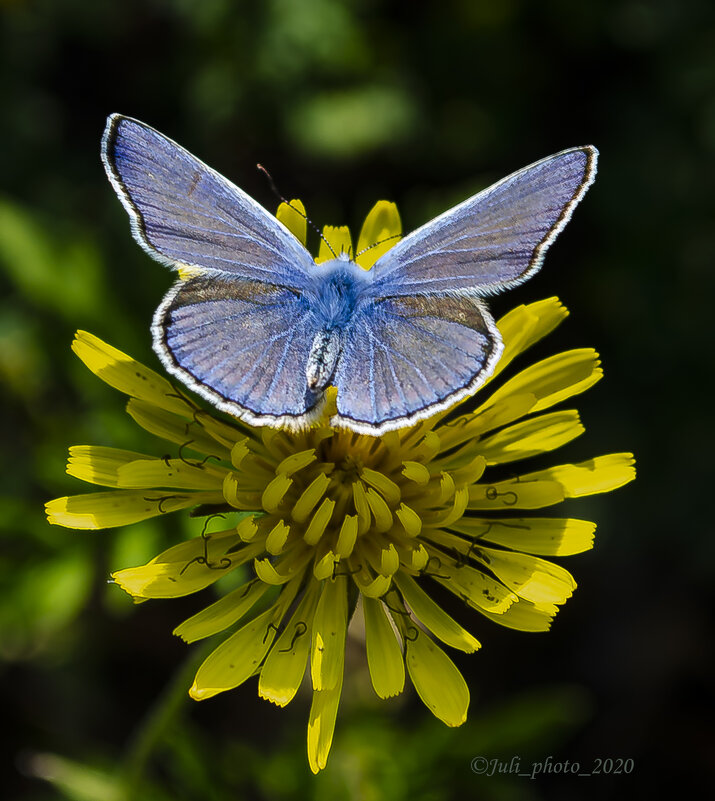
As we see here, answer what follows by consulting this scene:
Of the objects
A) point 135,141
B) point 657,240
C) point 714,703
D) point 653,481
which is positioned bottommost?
point 714,703

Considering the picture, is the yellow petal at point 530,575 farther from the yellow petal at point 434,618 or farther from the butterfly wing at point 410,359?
the butterfly wing at point 410,359

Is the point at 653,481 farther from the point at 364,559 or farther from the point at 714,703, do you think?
the point at 364,559

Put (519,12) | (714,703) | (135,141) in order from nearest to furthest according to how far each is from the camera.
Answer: (135,141), (714,703), (519,12)

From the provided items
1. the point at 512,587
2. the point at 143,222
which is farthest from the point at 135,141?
the point at 512,587

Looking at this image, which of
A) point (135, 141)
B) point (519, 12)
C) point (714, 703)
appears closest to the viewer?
point (135, 141)

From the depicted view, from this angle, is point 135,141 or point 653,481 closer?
point 135,141

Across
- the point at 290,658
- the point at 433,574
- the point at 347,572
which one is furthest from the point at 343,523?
the point at 290,658

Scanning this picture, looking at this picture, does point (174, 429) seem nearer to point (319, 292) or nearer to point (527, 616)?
point (319, 292)
